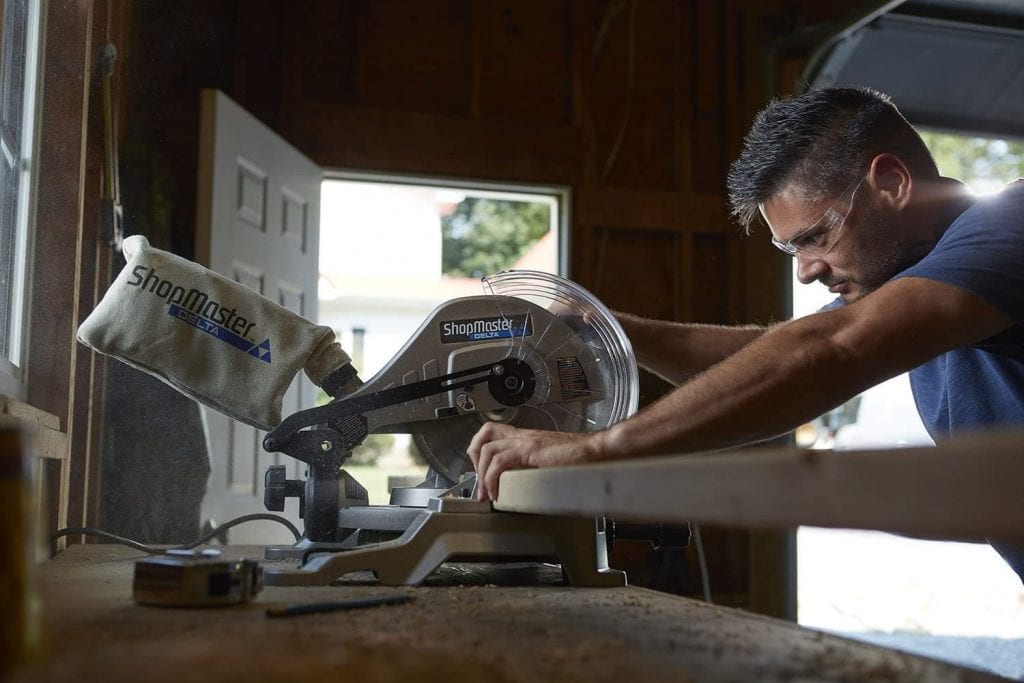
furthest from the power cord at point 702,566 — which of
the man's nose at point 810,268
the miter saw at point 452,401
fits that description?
the miter saw at point 452,401

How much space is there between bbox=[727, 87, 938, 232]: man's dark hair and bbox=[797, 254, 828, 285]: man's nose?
150mm

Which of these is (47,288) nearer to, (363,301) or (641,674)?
(641,674)

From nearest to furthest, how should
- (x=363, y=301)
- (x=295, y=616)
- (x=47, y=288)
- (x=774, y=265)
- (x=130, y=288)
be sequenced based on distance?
(x=295, y=616) → (x=130, y=288) → (x=47, y=288) → (x=774, y=265) → (x=363, y=301)

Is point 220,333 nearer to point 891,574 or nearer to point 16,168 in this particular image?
point 16,168

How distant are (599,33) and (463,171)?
2.99 ft

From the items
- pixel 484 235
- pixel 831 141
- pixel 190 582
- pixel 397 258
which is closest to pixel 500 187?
pixel 831 141

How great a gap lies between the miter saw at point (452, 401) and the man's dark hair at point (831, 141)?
0.65 m

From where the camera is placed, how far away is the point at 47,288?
1.96 meters

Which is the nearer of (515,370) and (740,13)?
(515,370)

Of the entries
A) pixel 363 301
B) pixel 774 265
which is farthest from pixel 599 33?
pixel 363 301

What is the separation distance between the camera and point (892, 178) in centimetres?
190

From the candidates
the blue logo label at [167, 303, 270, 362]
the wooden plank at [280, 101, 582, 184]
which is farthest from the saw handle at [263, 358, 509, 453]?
the wooden plank at [280, 101, 582, 184]

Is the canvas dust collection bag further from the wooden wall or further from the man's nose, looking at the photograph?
the wooden wall

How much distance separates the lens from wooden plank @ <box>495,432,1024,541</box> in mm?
480
